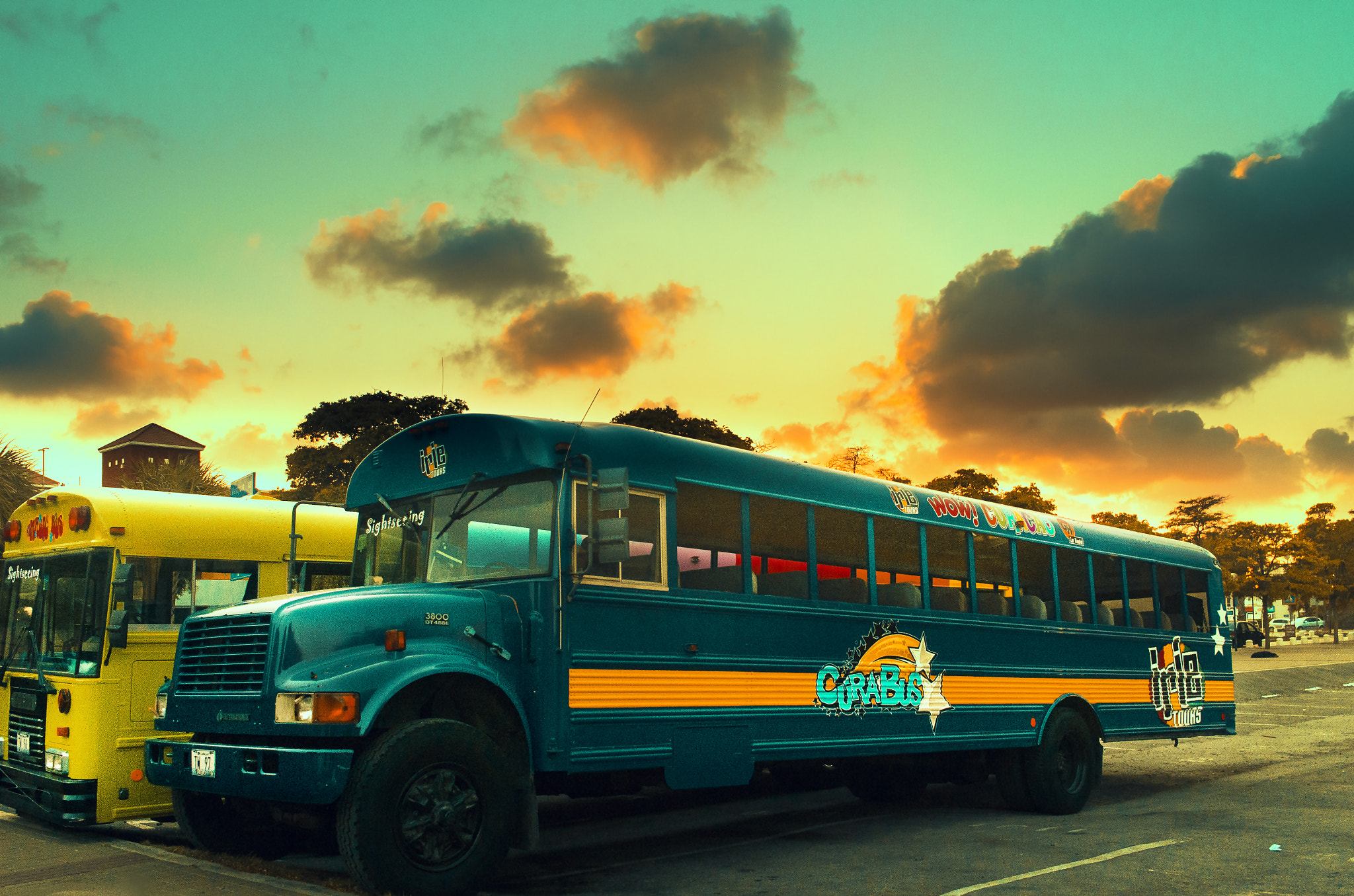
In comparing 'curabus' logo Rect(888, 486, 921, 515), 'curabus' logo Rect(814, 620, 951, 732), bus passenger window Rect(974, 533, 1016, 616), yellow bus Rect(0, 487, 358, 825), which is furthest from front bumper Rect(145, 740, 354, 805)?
bus passenger window Rect(974, 533, 1016, 616)

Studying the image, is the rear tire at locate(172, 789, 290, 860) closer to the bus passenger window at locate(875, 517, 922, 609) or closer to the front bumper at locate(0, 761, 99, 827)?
the front bumper at locate(0, 761, 99, 827)

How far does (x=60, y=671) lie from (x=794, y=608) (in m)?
5.88

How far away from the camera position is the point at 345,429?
54.1m

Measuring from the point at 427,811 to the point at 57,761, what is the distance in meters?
4.48

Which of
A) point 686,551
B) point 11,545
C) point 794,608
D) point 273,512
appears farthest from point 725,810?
point 11,545

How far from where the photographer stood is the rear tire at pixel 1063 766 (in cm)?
1077

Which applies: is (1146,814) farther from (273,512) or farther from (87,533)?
(87,533)

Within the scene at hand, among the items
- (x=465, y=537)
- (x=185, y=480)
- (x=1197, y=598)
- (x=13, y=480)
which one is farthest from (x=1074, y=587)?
(x=185, y=480)

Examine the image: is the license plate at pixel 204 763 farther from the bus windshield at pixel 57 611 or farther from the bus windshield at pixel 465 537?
the bus windshield at pixel 57 611

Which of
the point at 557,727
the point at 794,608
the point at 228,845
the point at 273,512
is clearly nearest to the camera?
the point at 557,727

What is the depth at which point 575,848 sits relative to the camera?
9109 millimetres

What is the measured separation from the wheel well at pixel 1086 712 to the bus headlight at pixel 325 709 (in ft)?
25.0

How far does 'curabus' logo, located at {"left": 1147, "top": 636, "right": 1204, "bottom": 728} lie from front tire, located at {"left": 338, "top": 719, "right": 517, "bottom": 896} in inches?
342

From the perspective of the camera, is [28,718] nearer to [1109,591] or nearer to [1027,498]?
[1109,591]
